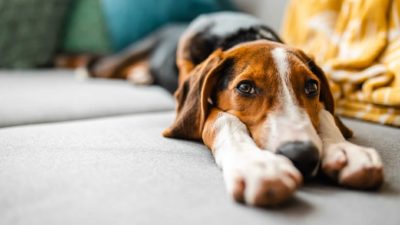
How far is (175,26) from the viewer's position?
3.63 m

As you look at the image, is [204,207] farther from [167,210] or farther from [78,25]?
[78,25]

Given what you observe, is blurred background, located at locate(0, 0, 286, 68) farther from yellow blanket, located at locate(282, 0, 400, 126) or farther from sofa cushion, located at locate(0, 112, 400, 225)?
sofa cushion, located at locate(0, 112, 400, 225)

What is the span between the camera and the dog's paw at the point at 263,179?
46.8 inches

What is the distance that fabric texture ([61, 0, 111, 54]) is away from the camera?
4012mm

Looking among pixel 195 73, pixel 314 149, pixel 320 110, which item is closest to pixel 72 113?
pixel 195 73

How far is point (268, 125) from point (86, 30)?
2970 millimetres

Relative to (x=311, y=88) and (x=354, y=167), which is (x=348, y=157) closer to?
(x=354, y=167)

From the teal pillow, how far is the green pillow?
1.63ft

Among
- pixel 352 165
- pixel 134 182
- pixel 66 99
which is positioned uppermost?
pixel 352 165

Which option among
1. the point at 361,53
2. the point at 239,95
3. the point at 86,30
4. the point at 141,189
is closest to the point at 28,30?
the point at 86,30

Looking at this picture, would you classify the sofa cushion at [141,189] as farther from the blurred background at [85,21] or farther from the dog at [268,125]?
the blurred background at [85,21]

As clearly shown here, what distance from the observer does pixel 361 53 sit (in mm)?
2375

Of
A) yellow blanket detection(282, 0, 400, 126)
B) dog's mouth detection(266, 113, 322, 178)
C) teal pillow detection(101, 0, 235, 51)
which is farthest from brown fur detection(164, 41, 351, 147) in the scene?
teal pillow detection(101, 0, 235, 51)

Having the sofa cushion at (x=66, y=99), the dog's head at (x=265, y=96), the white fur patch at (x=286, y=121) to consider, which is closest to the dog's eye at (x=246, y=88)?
the dog's head at (x=265, y=96)
